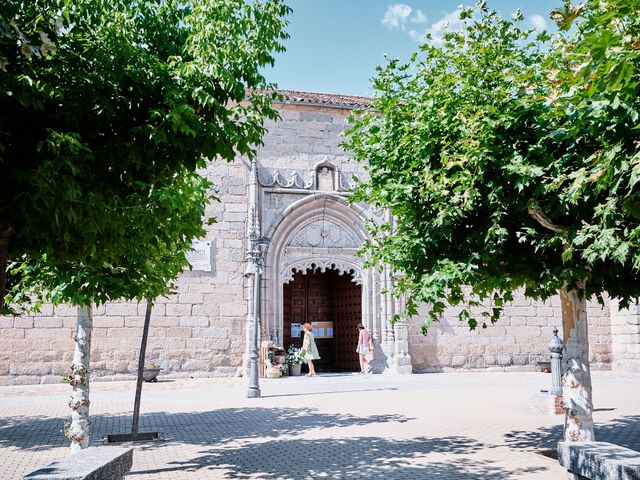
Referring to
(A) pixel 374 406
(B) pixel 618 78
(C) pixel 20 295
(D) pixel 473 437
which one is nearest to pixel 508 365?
(A) pixel 374 406

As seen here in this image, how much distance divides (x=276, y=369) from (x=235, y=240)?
3.73 m

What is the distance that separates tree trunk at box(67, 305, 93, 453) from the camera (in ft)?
21.7

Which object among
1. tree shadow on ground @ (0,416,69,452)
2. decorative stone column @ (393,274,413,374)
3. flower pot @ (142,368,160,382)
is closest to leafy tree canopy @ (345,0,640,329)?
tree shadow on ground @ (0,416,69,452)

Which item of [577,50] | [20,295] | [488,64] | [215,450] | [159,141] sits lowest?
[215,450]

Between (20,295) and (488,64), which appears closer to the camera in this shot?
(488,64)

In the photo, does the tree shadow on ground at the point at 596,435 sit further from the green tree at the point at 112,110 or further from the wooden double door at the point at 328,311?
the wooden double door at the point at 328,311

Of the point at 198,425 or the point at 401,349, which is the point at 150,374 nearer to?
the point at 198,425

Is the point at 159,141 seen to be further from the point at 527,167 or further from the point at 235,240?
the point at 235,240

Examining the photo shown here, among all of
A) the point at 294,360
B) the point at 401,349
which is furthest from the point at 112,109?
the point at 401,349

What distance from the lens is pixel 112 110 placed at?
4.24m

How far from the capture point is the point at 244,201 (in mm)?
17266

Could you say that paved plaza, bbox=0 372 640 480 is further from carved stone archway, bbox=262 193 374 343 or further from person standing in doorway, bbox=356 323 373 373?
carved stone archway, bbox=262 193 374 343

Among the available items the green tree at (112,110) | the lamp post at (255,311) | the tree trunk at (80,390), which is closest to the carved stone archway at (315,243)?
the lamp post at (255,311)

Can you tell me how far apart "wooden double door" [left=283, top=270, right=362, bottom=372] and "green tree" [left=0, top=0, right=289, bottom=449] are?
14257 millimetres
